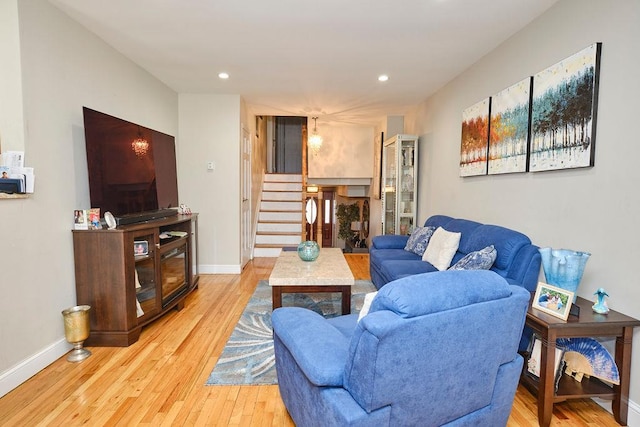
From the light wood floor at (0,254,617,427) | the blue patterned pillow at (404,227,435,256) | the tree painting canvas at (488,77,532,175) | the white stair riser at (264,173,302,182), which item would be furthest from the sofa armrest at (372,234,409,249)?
the white stair riser at (264,173,302,182)

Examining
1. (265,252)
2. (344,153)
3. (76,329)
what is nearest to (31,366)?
(76,329)

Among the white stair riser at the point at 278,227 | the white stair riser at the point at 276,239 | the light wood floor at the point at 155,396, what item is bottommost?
the light wood floor at the point at 155,396

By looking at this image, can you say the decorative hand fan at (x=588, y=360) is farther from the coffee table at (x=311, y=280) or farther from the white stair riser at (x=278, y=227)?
the white stair riser at (x=278, y=227)

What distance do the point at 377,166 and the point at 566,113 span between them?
4.38m

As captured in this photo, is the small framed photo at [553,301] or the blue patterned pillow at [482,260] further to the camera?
the blue patterned pillow at [482,260]

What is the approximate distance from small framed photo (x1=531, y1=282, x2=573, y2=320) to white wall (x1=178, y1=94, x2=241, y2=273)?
3.74 metres

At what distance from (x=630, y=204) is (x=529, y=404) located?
1.23 metres

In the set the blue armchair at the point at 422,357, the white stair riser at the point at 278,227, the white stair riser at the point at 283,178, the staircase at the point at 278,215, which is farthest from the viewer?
the white stair riser at the point at 283,178

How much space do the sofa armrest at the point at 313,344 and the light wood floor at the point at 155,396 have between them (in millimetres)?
570

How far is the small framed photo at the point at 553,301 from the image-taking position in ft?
5.87

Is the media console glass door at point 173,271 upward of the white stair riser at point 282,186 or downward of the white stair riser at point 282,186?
downward

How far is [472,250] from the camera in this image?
292cm

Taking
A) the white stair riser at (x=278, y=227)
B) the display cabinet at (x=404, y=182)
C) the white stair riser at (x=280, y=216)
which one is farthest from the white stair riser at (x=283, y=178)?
the display cabinet at (x=404, y=182)

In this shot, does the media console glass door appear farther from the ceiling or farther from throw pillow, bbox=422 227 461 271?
throw pillow, bbox=422 227 461 271
